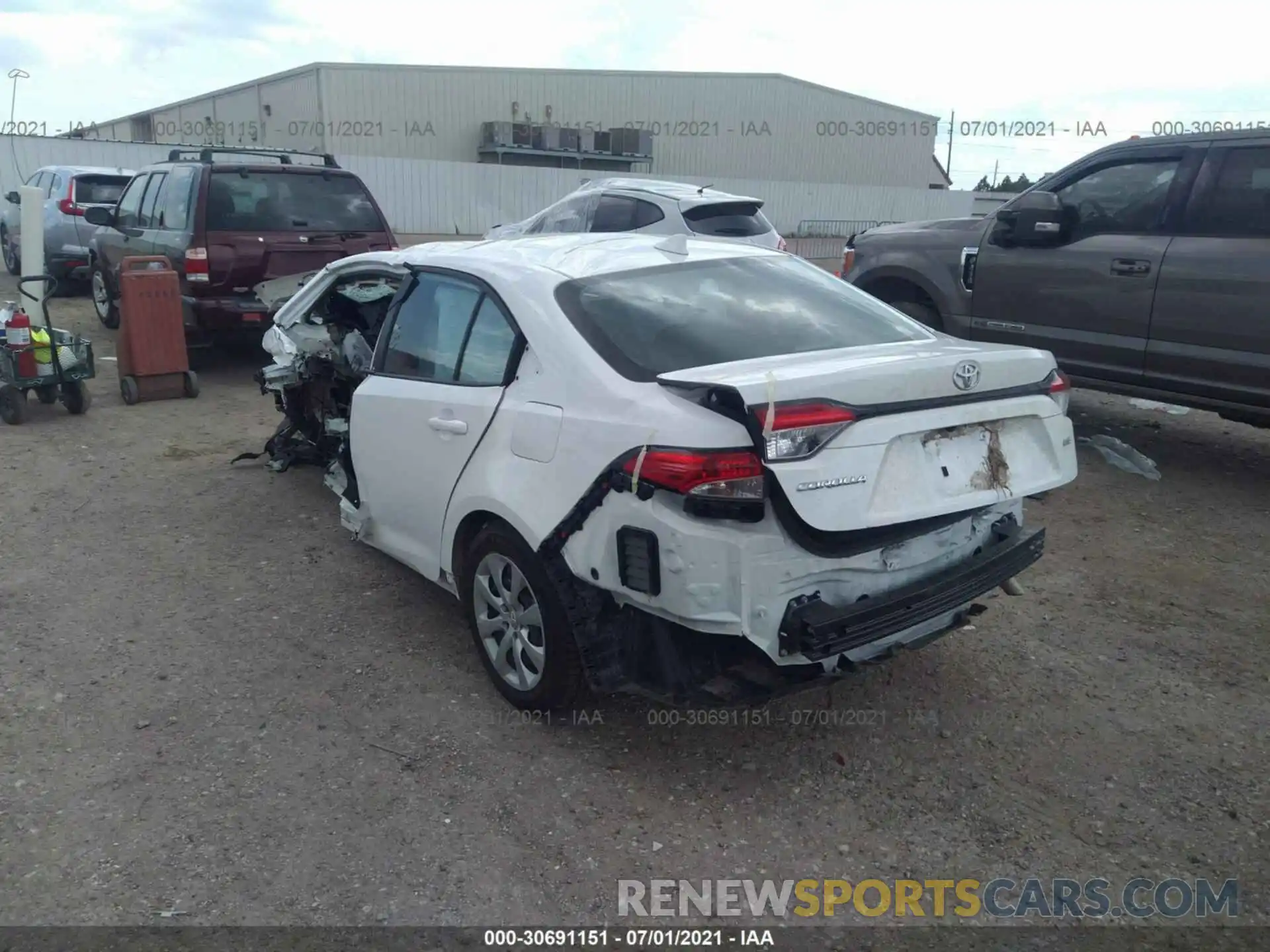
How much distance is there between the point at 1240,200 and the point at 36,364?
838cm

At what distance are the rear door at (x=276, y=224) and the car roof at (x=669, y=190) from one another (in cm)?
254

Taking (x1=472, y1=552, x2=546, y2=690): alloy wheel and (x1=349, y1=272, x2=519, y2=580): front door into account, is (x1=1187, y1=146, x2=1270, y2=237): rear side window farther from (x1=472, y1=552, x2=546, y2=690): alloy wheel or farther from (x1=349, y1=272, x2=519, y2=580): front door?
(x1=472, y1=552, x2=546, y2=690): alloy wheel

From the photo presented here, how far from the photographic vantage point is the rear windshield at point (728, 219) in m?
9.59

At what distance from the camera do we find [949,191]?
3212 centimetres

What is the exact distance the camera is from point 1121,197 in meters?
6.67

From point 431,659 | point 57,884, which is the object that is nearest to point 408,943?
point 57,884

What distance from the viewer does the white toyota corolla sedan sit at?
9.48 feet

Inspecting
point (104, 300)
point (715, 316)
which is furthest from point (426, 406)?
point (104, 300)

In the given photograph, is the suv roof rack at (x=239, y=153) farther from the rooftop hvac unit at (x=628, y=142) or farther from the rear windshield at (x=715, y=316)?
the rooftop hvac unit at (x=628, y=142)

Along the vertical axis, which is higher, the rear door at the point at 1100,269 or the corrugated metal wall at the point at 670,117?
the corrugated metal wall at the point at 670,117

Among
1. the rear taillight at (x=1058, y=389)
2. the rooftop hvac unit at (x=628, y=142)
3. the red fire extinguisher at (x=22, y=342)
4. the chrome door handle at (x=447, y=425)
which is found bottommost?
the red fire extinguisher at (x=22, y=342)

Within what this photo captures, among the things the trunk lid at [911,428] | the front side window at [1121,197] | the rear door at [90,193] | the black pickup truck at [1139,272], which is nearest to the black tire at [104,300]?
the rear door at [90,193]

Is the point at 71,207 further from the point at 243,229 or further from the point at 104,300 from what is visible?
the point at 243,229

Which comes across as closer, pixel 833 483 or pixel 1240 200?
pixel 833 483
